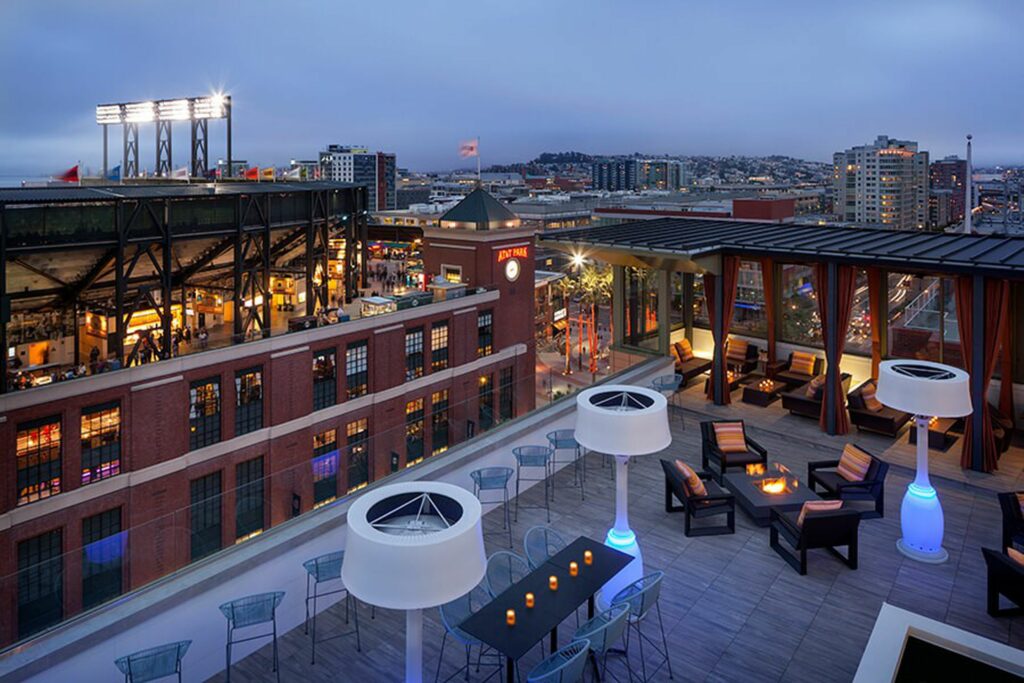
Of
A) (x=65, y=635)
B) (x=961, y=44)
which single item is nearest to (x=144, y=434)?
(x=65, y=635)

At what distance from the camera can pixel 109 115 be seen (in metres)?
55.2

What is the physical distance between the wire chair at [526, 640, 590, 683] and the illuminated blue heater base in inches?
255

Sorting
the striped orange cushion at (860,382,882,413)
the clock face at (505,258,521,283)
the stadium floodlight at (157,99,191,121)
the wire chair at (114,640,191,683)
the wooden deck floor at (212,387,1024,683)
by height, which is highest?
the stadium floodlight at (157,99,191,121)

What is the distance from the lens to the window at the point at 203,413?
77.3 feet

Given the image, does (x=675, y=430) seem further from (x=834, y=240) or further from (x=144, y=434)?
(x=144, y=434)

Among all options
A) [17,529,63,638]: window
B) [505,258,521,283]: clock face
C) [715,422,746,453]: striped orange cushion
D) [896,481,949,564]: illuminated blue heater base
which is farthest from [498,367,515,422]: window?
[505,258,521,283]: clock face

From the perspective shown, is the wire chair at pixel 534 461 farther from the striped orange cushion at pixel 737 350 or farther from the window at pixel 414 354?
the window at pixel 414 354

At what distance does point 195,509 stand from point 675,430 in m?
10.7

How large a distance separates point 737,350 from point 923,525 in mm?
10637

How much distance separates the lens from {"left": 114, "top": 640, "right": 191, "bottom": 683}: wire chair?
21.5 feet

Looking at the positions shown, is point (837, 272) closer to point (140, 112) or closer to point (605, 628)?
point (605, 628)

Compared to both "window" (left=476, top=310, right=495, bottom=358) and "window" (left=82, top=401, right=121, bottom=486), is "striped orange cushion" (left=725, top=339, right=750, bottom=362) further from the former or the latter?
"window" (left=82, top=401, right=121, bottom=486)

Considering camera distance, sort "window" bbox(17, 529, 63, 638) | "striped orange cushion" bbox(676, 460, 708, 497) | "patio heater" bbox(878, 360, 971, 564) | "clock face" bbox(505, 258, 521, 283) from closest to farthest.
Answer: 1. "window" bbox(17, 529, 63, 638)
2. "patio heater" bbox(878, 360, 971, 564)
3. "striped orange cushion" bbox(676, 460, 708, 497)
4. "clock face" bbox(505, 258, 521, 283)

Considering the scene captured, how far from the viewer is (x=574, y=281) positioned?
240 feet
